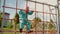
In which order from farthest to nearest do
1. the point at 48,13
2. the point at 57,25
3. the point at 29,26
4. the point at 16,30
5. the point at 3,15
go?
1. the point at 57,25
2. the point at 48,13
3. the point at 29,26
4. the point at 16,30
5. the point at 3,15

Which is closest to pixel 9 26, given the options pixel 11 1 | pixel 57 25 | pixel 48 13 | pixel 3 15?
pixel 3 15

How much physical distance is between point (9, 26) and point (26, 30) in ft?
1.48

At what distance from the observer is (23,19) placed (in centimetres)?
323

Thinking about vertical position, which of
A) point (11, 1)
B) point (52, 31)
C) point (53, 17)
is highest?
point (11, 1)

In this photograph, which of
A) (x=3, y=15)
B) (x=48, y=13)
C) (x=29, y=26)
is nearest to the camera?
(x=3, y=15)

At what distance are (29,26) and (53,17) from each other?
34.5 inches

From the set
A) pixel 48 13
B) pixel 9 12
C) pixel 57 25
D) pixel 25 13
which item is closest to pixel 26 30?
pixel 25 13

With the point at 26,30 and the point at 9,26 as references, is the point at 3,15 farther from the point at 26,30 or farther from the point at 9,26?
the point at 26,30

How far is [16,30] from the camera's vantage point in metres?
3.12

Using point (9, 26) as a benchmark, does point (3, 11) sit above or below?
above

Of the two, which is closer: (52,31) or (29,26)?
(29,26)

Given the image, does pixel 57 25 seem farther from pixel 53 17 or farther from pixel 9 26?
pixel 9 26

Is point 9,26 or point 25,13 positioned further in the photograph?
point 25,13

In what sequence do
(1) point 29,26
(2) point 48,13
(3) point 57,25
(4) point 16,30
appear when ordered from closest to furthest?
(4) point 16,30
(1) point 29,26
(2) point 48,13
(3) point 57,25
